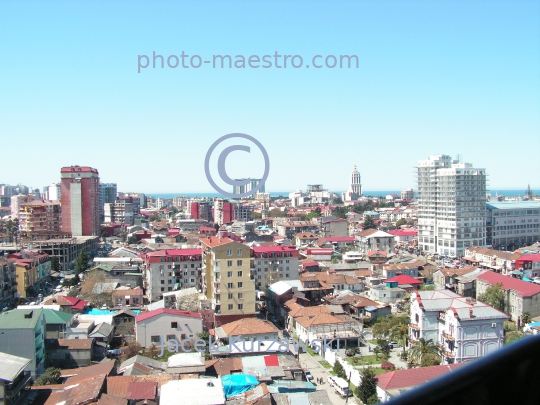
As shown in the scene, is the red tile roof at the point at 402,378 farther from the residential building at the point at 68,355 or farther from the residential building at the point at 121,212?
the residential building at the point at 121,212

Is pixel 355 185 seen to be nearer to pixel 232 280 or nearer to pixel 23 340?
pixel 232 280

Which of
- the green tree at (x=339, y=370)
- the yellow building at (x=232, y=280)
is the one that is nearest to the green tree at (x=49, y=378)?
the yellow building at (x=232, y=280)

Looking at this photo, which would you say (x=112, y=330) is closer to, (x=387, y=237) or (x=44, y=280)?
(x=44, y=280)

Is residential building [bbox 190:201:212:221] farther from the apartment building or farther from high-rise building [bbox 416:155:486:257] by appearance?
the apartment building

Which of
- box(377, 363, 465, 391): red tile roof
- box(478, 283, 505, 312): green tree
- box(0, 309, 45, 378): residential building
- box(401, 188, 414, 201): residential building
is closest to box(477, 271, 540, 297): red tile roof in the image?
box(478, 283, 505, 312): green tree

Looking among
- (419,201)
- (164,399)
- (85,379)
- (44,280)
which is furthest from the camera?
→ (419,201)

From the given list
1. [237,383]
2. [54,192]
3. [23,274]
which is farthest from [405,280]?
[54,192]

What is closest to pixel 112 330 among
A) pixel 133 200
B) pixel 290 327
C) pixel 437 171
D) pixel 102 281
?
pixel 290 327
